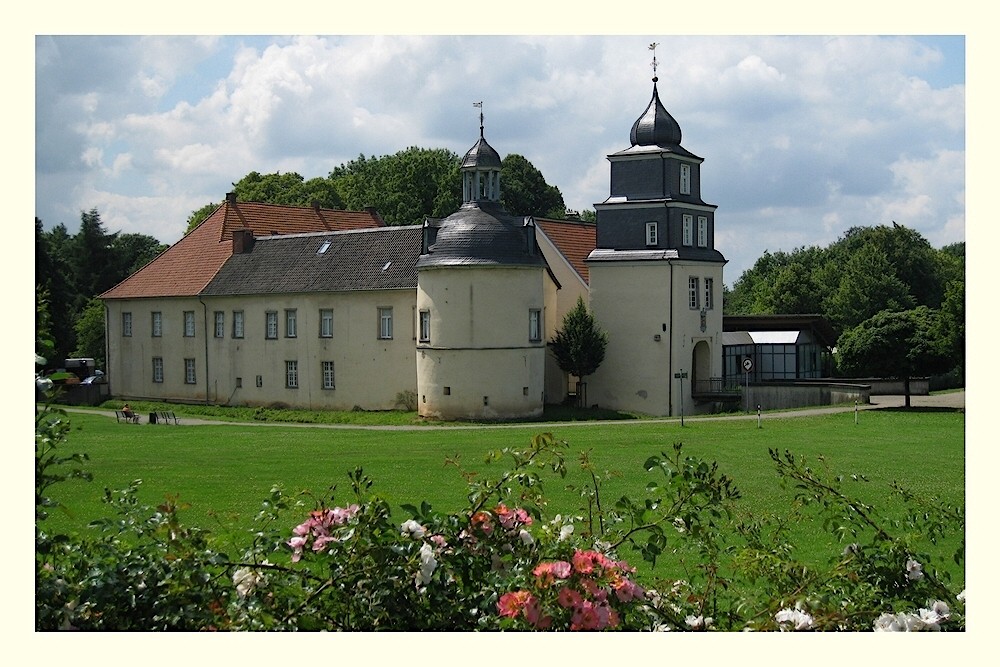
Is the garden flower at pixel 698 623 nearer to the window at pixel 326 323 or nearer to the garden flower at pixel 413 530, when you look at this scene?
the garden flower at pixel 413 530

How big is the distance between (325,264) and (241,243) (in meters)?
4.07

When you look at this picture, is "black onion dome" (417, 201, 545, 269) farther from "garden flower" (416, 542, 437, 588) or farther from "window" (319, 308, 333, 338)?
"garden flower" (416, 542, 437, 588)

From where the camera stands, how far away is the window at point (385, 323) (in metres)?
33.7

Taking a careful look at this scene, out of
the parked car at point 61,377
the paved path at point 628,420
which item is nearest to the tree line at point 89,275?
the paved path at point 628,420

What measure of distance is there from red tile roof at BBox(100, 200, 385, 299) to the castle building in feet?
Result: 0.34

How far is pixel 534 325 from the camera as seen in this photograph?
32.2m

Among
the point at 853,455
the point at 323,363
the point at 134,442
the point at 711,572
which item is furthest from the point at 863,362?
the point at 711,572

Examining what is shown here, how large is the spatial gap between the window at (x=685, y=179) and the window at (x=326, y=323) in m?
10.9

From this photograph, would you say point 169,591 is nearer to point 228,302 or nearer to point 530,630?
point 530,630

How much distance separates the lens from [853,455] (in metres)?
20.5

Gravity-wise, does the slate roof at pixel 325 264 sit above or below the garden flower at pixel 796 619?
above

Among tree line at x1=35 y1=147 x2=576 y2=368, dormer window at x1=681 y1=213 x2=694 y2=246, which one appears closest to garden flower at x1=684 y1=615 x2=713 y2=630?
tree line at x1=35 y1=147 x2=576 y2=368

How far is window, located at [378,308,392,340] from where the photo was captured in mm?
33719

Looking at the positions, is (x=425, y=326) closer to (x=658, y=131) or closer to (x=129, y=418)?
(x=129, y=418)
